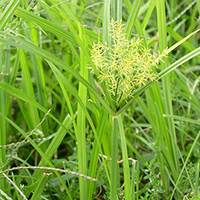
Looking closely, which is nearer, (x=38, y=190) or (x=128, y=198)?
(x=128, y=198)

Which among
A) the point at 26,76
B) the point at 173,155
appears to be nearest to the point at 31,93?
the point at 26,76

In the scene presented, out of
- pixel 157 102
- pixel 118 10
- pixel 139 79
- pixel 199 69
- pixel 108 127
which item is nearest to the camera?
pixel 139 79

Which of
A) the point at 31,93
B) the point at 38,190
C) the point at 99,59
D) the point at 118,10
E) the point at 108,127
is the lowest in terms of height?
the point at 38,190

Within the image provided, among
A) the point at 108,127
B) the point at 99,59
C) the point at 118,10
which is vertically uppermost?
the point at 118,10

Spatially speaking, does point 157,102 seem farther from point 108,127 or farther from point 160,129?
point 108,127

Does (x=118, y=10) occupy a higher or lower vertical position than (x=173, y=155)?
higher

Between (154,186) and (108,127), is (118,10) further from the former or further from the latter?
(154,186)

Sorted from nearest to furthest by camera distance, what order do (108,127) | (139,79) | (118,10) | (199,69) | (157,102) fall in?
(139,79)
(118,10)
(108,127)
(157,102)
(199,69)

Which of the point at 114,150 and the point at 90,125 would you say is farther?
the point at 90,125

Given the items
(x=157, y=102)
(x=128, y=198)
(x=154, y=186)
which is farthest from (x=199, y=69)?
(x=128, y=198)

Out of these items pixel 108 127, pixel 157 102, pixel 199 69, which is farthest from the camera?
pixel 199 69
